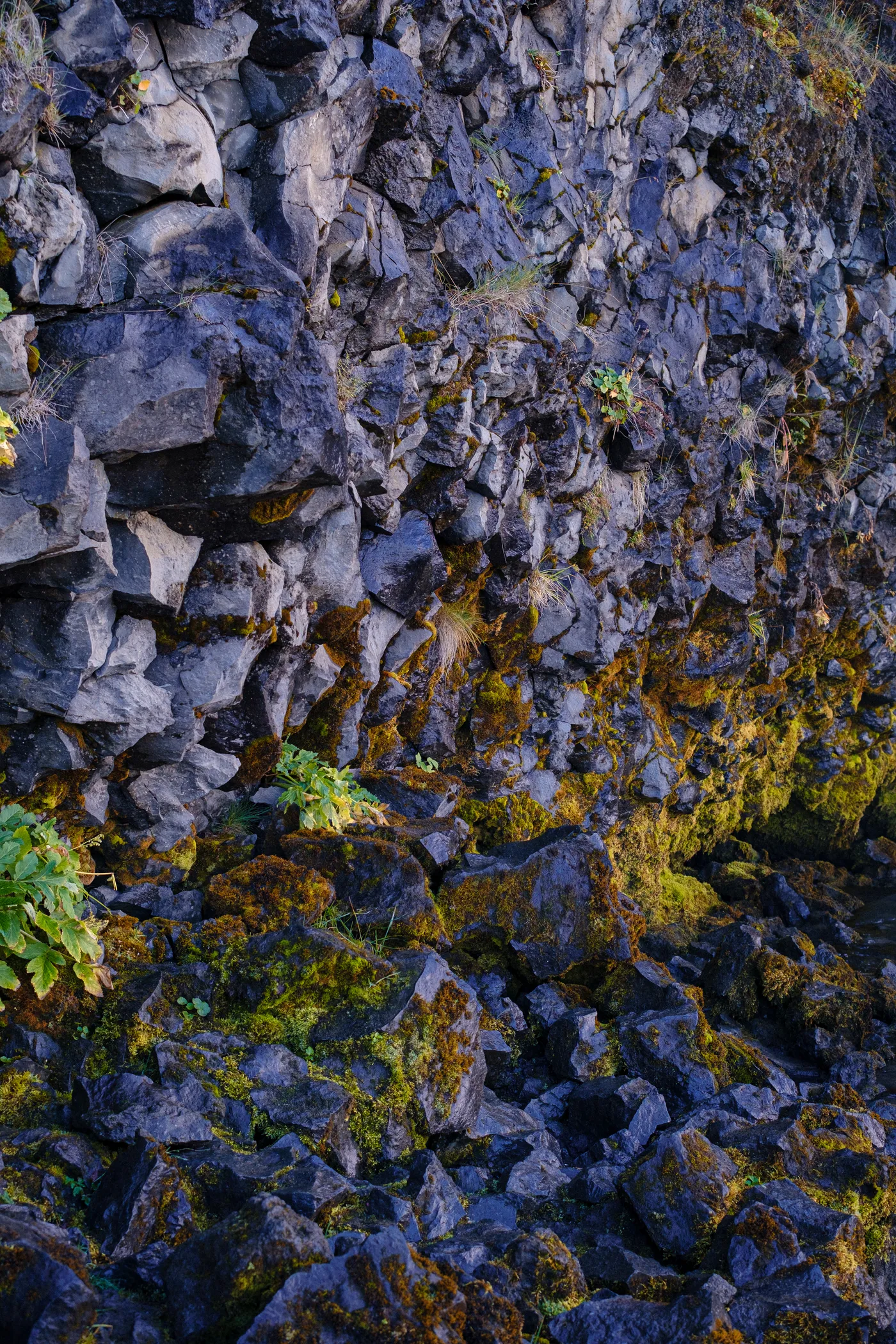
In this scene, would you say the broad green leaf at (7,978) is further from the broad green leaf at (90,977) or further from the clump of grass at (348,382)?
the clump of grass at (348,382)

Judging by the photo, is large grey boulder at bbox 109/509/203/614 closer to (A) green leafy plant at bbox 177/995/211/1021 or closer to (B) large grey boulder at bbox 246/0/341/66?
(A) green leafy plant at bbox 177/995/211/1021

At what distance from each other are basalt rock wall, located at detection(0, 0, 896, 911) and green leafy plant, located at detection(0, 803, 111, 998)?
900mm

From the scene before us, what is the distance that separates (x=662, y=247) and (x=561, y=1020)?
9.05 m

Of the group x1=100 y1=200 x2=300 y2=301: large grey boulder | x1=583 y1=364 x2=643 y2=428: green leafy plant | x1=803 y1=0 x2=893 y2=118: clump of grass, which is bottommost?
x1=583 y1=364 x2=643 y2=428: green leafy plant

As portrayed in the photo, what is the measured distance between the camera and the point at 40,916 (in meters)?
4.64

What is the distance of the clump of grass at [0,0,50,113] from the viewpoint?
4352 millimetres

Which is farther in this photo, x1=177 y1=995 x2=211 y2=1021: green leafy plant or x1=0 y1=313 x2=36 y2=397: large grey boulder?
x1=177 y1=995 x2=211 y2=1021: green leafy plant

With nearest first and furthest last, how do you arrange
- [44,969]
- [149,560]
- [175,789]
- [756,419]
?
[44,969], [149,560], [175,789], [756,419]

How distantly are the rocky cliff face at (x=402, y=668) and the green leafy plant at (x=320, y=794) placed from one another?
17 cm

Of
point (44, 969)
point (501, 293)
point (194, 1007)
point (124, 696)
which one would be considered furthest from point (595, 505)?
point (44, 969)

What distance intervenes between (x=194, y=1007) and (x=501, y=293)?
6494mm

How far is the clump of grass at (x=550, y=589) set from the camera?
10.2 m

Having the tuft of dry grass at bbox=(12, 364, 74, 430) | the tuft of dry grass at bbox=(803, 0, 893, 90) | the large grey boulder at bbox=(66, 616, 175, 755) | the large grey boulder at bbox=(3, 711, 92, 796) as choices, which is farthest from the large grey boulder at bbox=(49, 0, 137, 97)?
the tuft of dry grass at bbox=(803, 0, 893, 90)

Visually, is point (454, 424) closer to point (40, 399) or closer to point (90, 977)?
point (40, 399)
